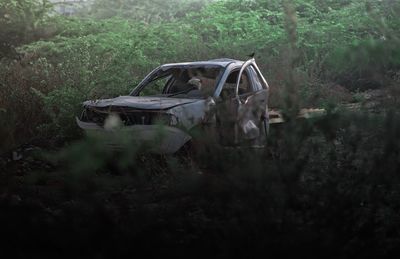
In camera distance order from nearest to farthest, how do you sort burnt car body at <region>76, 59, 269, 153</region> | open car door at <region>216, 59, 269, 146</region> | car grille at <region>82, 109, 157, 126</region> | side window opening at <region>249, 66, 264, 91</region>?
open car door at <region>216, 59, 269, 146</region>
burnt car body at <region>76, 59, 269, 153</region>
car grille at <region>82, 109, 157, 126</region>
side window opening at <region>249, 66, 264, 91</region>

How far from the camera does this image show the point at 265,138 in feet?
11.4

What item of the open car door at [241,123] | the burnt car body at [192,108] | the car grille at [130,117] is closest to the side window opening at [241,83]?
the burnt car body at [192,108]

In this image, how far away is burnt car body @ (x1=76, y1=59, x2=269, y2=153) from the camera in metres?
3.77

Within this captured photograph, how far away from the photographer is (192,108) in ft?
22.4

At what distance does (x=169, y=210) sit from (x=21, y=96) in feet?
25.3

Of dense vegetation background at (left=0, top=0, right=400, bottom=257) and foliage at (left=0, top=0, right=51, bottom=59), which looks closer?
dense vegetation background at (left=0, top=0, right=400, bottom=257)

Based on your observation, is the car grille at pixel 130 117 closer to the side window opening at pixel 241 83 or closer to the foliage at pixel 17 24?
the side window opening at pixel 241 83

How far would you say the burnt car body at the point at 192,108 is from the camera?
148 inches

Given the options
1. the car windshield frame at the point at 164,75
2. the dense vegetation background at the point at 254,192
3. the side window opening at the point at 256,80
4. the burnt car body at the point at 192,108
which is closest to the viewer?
A: the dense vegetation background at the point at 254,192

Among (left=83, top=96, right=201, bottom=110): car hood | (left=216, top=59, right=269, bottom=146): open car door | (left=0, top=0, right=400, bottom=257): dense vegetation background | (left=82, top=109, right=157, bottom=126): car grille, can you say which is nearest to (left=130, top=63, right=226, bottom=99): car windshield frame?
(left=83, top=96, right=201, bottom=110): car hood

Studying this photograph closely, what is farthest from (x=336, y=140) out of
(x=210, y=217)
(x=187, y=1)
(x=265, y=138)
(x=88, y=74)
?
(x=187, y=1)

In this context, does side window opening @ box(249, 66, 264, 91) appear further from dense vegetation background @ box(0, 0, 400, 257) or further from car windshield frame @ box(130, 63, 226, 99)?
dense vegetation background @ box(0, 0, 400, 257)

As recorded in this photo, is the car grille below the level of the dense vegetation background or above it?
below

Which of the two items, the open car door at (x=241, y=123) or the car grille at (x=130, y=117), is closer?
the open car door at (x=241, y=123)
